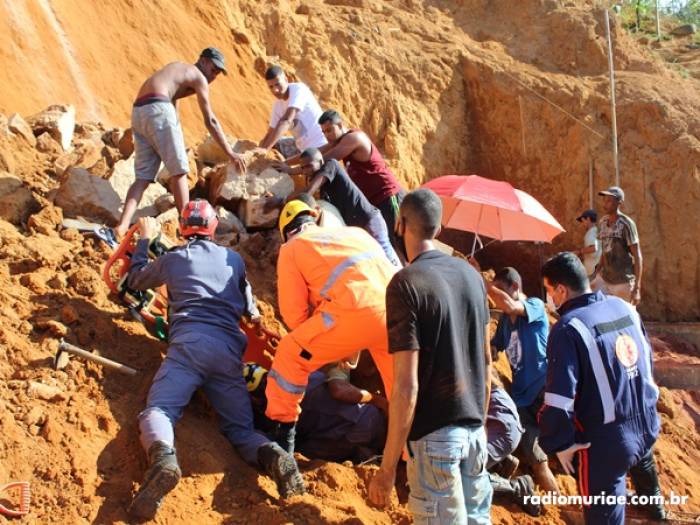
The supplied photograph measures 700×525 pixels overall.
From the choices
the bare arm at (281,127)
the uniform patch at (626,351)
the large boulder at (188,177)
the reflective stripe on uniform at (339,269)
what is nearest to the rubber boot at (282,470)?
the reflective stripe on uniform at (339,269)

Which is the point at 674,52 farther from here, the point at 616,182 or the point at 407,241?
the point at 407,241

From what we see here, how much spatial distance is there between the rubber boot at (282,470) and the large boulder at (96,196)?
334cm

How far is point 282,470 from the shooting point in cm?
468

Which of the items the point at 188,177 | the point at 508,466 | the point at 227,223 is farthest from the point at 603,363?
the point at 188,177

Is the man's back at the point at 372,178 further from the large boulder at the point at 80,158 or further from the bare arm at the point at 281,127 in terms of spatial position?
the large boulder at the point at 80,158

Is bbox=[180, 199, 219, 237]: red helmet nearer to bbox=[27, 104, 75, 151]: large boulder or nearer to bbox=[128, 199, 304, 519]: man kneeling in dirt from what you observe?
bbox=[128, 199, 304, 519]: man kneeling in dirt

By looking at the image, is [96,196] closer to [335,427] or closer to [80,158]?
[80,158]

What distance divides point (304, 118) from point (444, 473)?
5302mm

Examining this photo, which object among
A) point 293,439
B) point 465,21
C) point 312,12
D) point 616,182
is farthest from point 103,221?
point 465,21

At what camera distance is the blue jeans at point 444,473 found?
3719 mm

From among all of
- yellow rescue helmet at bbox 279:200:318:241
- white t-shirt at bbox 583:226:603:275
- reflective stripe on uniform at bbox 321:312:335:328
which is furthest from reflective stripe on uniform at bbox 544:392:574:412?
white t-shirt at bbox 583:226:603:275

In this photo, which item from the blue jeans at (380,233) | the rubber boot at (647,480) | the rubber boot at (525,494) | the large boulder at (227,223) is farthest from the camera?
the large boulder at (227,223)

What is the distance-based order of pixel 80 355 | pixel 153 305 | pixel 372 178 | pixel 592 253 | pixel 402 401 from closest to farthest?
pixel 402 401
pixel 80 355
pixel 153 305
pixel 372 178
pixel 592 253

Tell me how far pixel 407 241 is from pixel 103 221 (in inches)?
162
